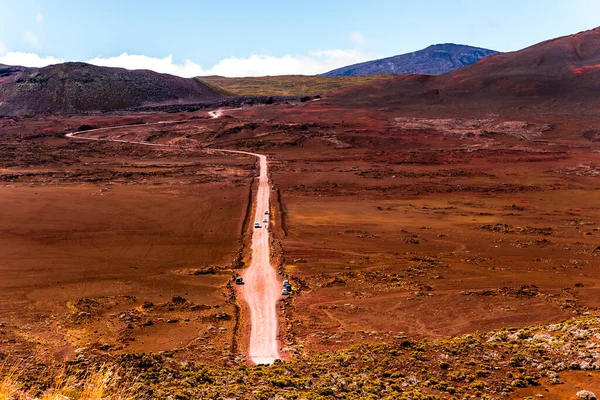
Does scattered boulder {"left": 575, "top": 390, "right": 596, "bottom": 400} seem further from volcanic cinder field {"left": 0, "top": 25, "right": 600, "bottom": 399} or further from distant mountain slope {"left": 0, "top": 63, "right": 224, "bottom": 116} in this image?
distant mountain slope {"left": 0, "top": 63, "right": 224, "bottom": 116}

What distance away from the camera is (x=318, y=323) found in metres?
26.5

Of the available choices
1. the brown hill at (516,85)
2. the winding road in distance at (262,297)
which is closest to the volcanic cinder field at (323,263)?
the winding road in distance at (262,297)

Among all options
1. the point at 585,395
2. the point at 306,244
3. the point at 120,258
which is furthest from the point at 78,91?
the point at 585,395

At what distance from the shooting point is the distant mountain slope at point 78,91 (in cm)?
16925

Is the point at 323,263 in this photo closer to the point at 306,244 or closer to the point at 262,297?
the point at 306,244

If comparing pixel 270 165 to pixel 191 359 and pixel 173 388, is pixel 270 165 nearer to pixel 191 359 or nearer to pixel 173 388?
pixel 191 359

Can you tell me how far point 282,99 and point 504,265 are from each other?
149827mm

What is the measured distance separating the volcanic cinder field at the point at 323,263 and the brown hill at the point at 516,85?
136 ft

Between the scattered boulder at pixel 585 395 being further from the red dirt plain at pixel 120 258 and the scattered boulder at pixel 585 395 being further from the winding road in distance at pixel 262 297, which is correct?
the red dirt plain at pixel 120 258

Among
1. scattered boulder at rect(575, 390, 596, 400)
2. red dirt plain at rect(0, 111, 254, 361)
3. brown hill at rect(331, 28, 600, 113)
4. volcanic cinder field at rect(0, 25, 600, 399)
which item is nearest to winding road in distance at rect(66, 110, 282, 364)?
volcanic cinder field at rect(0, 25, 600, 399)

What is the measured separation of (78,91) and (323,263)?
561ft

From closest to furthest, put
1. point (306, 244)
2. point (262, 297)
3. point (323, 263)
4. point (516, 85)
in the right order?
point (262, 297), point (323, 263), point (306, 244), point (516, 85)

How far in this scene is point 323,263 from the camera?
36.4 meters

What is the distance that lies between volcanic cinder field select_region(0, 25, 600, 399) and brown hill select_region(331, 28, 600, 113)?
136 ft
